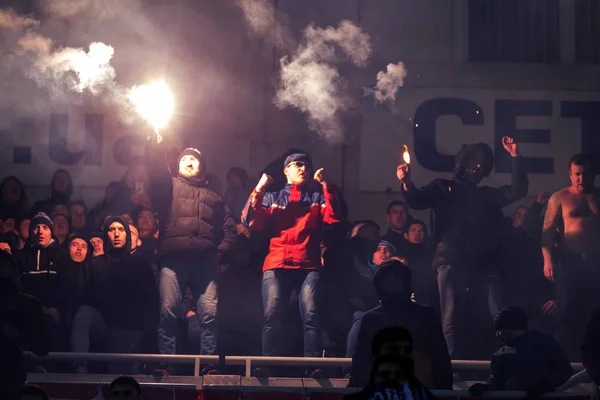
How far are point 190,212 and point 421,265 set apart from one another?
213cm

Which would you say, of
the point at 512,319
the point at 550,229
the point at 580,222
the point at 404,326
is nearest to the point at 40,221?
the point at 404,326

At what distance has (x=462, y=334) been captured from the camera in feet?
27.1

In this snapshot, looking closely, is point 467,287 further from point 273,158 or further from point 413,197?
point 273,158

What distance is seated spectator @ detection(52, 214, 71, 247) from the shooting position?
8.77 m

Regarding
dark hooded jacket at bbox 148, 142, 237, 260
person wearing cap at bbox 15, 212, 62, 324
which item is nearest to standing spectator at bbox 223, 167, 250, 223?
dark hooded jacket at bbox 148, 142, 237, 260

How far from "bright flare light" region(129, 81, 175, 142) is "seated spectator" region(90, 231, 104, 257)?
75.8 inches

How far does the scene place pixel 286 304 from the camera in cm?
805

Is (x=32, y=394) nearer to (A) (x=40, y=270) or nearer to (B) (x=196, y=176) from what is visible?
(A) (x=40, y=270)

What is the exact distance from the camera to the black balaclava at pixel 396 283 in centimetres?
660

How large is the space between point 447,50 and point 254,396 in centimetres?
538

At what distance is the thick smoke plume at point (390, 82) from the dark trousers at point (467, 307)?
2814mm

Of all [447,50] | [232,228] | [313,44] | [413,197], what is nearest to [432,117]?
[447,50]

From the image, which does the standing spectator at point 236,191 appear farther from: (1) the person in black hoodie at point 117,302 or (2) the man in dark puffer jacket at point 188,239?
(1) the person in black hoodie at point 117,302

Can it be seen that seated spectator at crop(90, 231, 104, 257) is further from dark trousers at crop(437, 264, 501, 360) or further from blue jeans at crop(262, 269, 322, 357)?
dark trousers at crop(437, 264, 501, 360)
